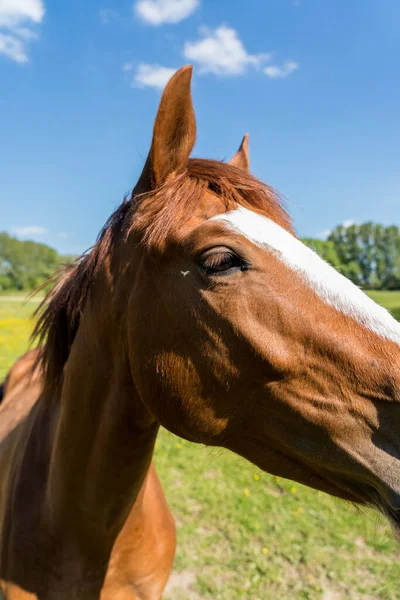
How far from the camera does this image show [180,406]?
133 centimetres

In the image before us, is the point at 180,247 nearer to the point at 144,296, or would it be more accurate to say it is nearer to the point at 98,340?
the point at 144,296

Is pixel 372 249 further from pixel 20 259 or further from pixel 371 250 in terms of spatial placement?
pixel 20 259

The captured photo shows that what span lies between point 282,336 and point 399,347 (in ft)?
1.06

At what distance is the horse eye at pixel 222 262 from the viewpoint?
4.14 ft

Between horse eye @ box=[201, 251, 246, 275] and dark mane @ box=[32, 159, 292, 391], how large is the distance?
0.20 meters

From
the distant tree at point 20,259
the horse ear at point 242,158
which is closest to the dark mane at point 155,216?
the horse ear at point 242,158

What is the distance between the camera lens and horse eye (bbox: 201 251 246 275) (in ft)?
4.14

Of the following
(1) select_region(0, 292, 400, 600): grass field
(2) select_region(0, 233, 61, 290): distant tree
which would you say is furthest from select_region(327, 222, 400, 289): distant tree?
(1) select_region(0, 292, 400, 600): grass field

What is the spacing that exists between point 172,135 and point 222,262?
0.57 m

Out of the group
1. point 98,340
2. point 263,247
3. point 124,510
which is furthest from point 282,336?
point 124,510

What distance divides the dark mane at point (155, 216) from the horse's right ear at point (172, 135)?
2.0 inches

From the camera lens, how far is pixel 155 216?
4.67 feet

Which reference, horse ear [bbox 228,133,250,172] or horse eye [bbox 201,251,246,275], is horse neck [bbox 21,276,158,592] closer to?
horse eye [bbox 201,251,246,275]

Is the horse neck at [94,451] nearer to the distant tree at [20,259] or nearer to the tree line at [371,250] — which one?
the distant tree at [20,259]
